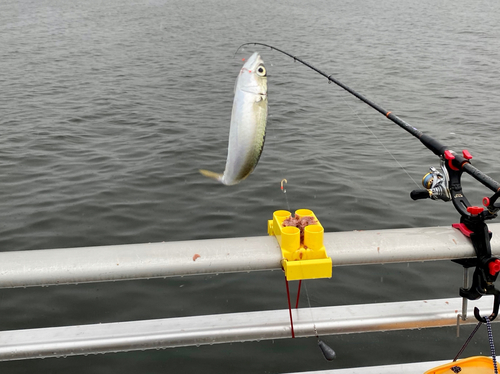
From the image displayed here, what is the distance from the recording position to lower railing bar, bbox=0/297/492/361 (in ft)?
8.06

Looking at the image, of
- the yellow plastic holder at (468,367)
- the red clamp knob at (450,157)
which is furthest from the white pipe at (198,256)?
the yellow plastic holder at (468,367)

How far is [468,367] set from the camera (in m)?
2.35

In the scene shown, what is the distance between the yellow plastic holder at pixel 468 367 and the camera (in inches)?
91.0

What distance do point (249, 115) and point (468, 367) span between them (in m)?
1.70

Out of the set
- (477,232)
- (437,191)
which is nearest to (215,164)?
(437,191)

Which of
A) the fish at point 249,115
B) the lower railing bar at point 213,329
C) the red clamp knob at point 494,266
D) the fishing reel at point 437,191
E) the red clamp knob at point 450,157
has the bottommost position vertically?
the lower railing bar at point 213,329

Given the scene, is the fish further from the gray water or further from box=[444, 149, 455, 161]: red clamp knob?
the gray water

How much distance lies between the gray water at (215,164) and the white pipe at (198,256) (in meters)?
1.56

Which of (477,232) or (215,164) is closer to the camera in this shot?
(477,232)

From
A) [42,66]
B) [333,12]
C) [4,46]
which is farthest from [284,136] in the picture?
[333,12]

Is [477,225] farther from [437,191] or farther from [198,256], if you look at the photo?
[198,256]

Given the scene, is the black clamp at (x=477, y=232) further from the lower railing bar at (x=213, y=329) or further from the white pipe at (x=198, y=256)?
the lower railing bar at (x=213, y=329)

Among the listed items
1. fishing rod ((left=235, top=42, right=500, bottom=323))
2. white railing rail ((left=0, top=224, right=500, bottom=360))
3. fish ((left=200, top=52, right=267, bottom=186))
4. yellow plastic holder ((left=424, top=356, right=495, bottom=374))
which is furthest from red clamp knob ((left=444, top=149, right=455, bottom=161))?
fish ((left=200, top=52, right=267, bottom=186))

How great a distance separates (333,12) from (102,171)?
30314mm
